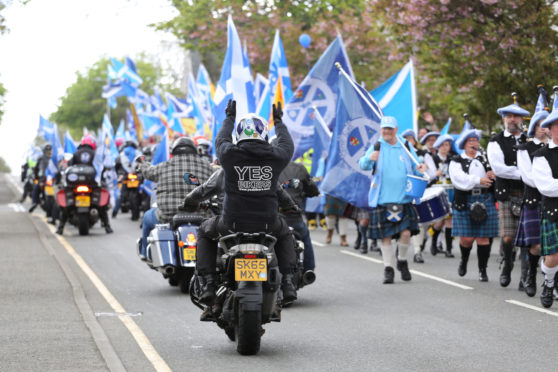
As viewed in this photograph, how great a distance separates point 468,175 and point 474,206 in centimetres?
39

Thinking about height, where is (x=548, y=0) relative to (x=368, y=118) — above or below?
above

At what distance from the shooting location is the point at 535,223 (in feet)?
39.1

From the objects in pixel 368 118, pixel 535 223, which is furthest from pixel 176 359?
pixel 368 118

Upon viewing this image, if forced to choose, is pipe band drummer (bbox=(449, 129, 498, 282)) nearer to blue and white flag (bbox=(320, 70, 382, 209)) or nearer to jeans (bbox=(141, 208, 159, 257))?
blue and white flag (bbox=(320, 70, 382, 209))

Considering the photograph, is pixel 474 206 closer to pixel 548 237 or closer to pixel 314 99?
pixel 548 237

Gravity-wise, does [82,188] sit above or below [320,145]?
below

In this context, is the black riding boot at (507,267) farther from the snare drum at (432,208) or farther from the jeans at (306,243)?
the snare drum at (432,208)

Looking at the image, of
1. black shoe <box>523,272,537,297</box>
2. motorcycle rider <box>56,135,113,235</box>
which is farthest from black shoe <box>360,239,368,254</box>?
motorcycle rider <box>56,135,113,235</box>

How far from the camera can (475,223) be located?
13836 mm

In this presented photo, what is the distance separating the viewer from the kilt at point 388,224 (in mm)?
13680

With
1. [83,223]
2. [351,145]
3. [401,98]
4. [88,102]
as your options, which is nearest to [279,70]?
[83,223]

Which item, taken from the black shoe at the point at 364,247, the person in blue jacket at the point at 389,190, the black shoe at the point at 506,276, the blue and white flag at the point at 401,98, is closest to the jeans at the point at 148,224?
the person in blue jacket at the point at 389,190

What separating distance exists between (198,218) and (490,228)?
3.75 m

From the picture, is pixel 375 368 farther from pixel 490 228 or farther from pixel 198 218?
pixel 490 228
